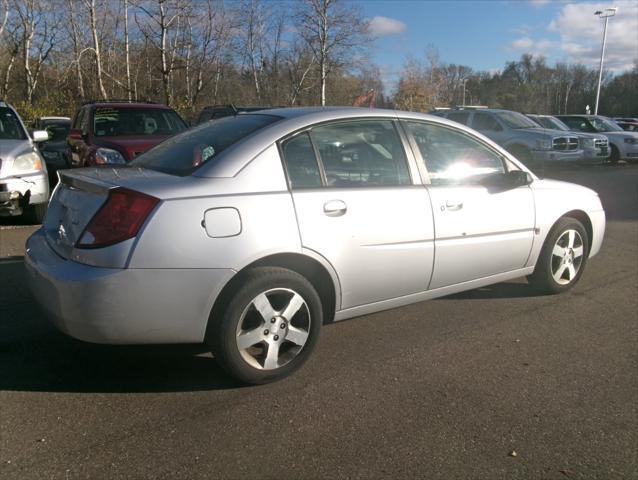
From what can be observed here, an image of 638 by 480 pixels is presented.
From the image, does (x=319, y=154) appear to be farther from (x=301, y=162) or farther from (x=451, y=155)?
(x=451, y=155)

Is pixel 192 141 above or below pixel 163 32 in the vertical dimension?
below

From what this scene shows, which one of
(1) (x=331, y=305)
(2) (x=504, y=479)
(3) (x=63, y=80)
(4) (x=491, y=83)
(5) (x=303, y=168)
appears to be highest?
(4) (x=491, y=83)

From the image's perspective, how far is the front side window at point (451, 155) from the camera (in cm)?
411

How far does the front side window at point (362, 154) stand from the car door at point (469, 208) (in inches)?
7.6

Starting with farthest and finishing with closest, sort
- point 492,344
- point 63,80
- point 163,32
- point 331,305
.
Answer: point 63,80
point 163,32
point 492,344
point 331,305

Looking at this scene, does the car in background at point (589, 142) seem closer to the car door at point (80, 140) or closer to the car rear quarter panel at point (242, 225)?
the car door at point (80, 140)

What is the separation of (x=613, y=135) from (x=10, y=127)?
18.6 meters

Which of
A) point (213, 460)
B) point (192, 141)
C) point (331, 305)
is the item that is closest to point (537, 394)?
point (331, 305)

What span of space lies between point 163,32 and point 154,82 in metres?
8.30

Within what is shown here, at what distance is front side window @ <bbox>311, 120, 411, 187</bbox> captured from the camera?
3.64 m

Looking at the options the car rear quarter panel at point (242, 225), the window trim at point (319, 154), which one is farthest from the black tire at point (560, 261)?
the car rear quarter panel at point (242, 225)

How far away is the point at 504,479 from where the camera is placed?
2553 millimetres

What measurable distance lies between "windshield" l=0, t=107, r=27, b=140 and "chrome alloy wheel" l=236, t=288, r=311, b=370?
21.3ft

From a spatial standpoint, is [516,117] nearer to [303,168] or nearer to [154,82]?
[303,168]
